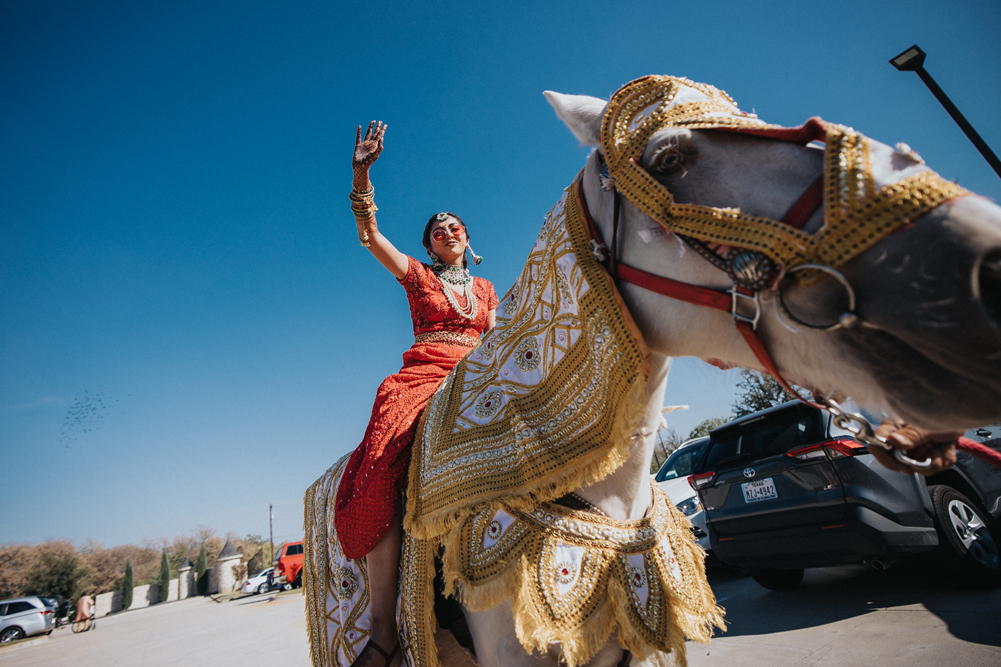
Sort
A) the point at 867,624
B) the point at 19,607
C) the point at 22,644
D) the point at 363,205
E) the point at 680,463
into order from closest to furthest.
Answer: the point at 363,205, the point at 867,624, the point at 680,463, the point at 22,644, the point at 19,607

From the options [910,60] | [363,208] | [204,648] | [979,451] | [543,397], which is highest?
[910,60]

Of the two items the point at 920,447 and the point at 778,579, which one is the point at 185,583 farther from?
the point at 920,447

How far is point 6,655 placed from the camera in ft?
51.2

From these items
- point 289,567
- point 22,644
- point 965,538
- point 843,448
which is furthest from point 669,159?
point 289,567

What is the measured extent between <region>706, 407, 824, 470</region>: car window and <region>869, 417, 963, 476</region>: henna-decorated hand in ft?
12.6

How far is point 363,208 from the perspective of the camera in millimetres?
2252

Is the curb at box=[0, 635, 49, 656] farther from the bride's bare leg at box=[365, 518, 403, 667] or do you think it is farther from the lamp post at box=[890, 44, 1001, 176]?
the lamp post at box=[890, 44, 1001, 176]

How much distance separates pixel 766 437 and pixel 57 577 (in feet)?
145

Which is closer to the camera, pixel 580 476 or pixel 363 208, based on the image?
pixel 580 476

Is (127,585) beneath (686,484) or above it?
above

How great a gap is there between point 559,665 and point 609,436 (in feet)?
2.16

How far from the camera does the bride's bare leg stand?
6.14 feet

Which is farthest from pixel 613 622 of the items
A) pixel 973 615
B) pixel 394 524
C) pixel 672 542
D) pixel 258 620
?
pixel 258 620

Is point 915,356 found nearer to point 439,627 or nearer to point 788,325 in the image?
point 788,325
